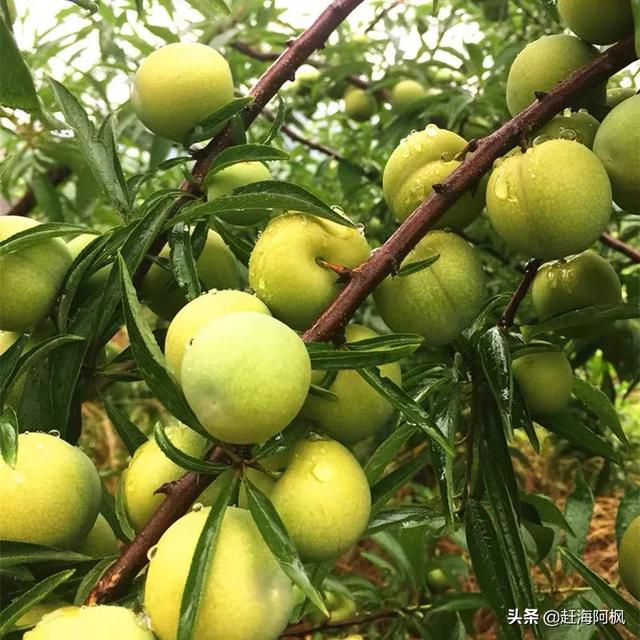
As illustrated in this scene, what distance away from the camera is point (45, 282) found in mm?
763

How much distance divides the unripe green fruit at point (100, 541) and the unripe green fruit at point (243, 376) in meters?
0.29

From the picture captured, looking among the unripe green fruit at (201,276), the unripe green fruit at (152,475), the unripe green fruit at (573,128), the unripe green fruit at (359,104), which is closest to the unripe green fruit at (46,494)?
the unripe green fruit at (152,475)

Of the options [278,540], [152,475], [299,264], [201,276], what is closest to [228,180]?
[201,276]

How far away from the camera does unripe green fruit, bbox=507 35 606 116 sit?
73cm

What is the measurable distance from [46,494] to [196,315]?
20 centimetres

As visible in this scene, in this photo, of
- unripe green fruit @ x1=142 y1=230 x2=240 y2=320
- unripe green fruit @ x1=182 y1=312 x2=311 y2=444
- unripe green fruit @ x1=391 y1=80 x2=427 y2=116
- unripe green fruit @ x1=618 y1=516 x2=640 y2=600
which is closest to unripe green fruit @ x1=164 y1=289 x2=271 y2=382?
unripe green fruit @ x1=182 y1=312 x2=311 y2=444

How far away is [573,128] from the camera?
2.31ft

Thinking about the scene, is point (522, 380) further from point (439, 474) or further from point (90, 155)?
point (90, 155)

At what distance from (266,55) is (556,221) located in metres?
1.17

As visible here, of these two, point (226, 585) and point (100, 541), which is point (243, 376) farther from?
point (100, 541)

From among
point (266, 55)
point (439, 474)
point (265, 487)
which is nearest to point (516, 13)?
point (266, 55)

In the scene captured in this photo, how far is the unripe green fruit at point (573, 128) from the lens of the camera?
691 mm

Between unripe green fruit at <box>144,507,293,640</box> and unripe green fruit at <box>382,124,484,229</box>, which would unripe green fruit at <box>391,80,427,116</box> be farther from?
unripe green fruit at <box>144,507,293,640</box>

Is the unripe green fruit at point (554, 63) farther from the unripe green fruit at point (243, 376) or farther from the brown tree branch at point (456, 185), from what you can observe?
the unripe green fruit at point (243, 376)
